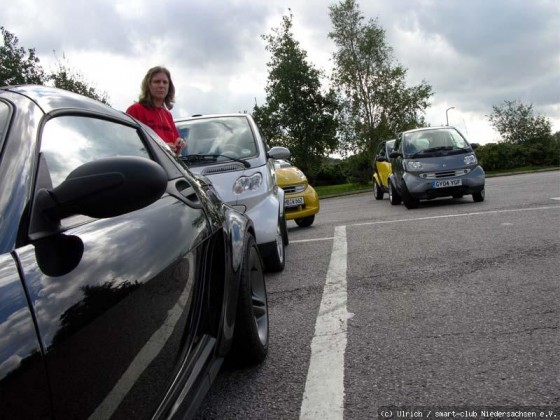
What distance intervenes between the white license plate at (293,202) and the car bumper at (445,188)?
2895 millimetres

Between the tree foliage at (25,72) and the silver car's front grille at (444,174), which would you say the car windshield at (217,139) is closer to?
the silver car's front grille at (444,174)

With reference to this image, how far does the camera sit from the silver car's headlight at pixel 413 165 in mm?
10522

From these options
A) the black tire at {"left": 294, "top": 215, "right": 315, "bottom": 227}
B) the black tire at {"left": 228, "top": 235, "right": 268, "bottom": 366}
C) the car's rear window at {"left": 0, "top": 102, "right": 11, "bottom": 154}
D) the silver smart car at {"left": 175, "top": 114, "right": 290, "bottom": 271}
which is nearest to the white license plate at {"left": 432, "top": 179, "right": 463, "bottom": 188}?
the black tire at {"left": 294, "top": 215, "right": 315, "bottom": 227}

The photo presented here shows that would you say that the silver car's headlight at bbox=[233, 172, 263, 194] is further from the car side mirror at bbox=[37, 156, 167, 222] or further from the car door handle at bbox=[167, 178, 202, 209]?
the car side mirror at bbox=[37, 156, 167, 222]

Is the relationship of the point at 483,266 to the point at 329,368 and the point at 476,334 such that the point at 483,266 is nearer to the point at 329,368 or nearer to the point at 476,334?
the point at 476,334

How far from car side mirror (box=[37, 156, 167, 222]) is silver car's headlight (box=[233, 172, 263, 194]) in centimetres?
363

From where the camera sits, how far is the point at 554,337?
274cm

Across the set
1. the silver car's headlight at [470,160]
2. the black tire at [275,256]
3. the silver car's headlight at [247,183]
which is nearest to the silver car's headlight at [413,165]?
the silver car's headlight at [470,160]

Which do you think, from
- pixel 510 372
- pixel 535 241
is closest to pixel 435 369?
pixel 510 372

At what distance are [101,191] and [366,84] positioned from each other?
3771cm

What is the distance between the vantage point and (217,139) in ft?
19.0

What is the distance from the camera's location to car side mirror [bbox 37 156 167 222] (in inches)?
50.4

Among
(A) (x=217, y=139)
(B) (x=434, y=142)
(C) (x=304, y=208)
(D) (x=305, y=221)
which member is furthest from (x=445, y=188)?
(A) (x=217, y=139)

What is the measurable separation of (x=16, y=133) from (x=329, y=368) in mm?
1771
